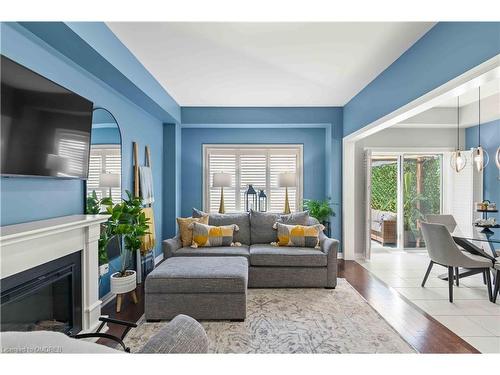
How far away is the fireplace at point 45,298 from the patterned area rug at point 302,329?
54 centimetres

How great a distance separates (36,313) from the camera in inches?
80.0

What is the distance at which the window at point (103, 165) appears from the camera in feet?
9.11

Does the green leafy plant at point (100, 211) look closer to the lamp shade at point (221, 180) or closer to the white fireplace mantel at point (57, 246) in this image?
the white fireplace mantel at point (57, 246)

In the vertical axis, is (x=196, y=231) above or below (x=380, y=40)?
below

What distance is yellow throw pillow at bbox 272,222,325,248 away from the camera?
12.5 ft

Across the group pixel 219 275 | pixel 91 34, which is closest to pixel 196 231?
pixel 219 275

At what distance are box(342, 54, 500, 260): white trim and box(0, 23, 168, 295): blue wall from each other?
3150 millimetres

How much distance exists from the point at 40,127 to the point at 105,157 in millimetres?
1055

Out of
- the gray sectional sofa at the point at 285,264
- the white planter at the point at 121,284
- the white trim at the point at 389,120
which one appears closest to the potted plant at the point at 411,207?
Result: the white trim at the point at 389,120

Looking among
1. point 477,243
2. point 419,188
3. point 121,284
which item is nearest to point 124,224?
point 121,284

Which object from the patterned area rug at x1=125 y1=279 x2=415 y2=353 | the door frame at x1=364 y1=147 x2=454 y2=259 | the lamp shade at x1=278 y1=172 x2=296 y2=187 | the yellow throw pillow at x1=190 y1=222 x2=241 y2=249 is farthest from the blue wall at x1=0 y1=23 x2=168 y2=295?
the door frame at x1=364 y1=147 x2=454 y2=259

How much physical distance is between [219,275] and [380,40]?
2.74m

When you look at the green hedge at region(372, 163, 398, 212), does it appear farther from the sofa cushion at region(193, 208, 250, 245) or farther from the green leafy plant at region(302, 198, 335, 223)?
the sofa cushion at region(193, 208, 250, 245)
